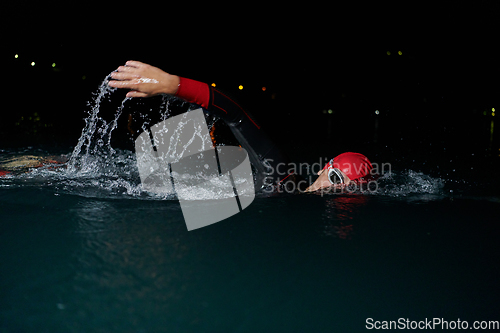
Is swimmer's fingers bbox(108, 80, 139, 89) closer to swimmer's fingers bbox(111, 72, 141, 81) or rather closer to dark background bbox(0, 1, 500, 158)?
swimmer's fingers bbox(111, 72, 141, 81)

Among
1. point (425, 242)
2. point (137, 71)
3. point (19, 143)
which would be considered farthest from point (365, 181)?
point (19, 143)

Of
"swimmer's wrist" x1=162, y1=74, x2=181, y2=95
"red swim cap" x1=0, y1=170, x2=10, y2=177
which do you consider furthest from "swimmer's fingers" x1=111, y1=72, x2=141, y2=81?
"red swim cap" x1=0, y1=170, x2=10, y2=177

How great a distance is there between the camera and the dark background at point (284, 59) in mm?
12797

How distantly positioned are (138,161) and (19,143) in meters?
2.33

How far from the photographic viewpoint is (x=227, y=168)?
4.64 metres

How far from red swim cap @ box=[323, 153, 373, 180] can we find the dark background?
7.80 meters

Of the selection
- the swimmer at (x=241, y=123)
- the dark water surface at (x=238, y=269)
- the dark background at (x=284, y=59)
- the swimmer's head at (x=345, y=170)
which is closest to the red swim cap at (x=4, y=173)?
the dark water surface at (x=238, y=269)

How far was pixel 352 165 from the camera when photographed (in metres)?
2.73

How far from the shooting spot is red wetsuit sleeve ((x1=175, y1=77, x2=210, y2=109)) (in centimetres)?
201

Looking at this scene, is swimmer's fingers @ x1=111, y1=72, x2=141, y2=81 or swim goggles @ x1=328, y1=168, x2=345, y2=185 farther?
swim goggles @ x1=328, y1=168, x2=345, y2=185

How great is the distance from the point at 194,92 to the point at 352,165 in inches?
52.8

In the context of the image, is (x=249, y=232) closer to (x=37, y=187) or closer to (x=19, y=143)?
(x=37, y=187)

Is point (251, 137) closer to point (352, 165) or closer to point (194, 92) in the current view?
point (194, 92)

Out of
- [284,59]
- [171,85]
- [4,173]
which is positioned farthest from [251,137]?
[284,59]
